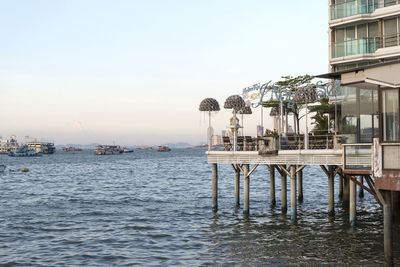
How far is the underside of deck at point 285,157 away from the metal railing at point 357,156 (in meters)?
4.46

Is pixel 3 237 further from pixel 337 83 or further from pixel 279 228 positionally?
pixel 337 83

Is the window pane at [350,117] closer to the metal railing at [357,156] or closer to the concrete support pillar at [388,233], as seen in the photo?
the metal railing at [357,156]

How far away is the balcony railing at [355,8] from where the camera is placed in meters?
38.8

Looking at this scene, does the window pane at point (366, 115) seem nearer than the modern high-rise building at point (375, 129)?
No

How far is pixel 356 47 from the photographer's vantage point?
38.9 metres

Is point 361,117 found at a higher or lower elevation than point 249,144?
higher

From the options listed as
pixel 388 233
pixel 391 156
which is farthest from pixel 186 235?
pixel 391 156

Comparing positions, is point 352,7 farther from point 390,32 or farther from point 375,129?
point 375,129

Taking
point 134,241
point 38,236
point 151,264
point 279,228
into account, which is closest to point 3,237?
point 38,236

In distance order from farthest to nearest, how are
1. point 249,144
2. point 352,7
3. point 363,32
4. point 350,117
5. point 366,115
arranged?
point 363,32
point 352,7
point 249,144
point 350,117
point 366,115

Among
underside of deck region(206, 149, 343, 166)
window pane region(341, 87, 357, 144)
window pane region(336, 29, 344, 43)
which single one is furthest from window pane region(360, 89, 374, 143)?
window pane region(336, 29, 344, 43)

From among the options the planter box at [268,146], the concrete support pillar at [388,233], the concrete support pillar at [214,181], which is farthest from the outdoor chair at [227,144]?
the concrete support pillar at [388,233]

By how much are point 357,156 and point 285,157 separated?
762 cm

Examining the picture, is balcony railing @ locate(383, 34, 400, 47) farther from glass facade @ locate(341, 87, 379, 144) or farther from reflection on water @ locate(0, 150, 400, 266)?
glass facade @ locate(341, 87, 379, 144)
